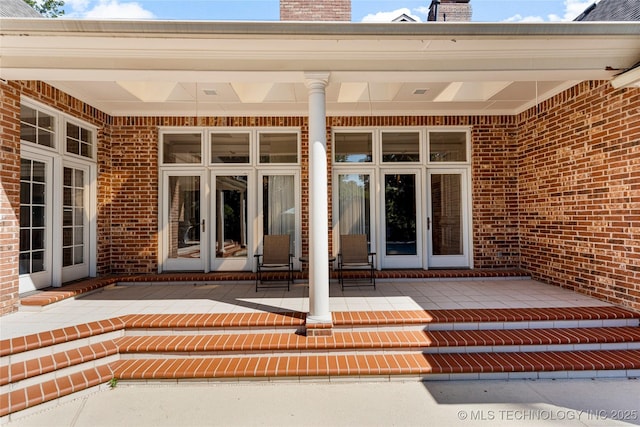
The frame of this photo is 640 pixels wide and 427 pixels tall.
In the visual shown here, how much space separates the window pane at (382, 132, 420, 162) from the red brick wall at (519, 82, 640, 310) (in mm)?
1786

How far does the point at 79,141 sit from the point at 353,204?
4.47 metres

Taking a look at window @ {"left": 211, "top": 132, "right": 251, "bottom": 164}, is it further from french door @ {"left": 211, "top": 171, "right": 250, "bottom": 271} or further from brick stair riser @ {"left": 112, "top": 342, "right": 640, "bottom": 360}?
brick stair riser @ {"left": 112, "top": 342, "right": 640, "bottom": 360}

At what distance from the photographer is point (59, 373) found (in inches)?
113

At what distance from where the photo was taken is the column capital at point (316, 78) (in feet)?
11.2

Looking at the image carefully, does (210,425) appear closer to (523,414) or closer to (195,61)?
(523,414)

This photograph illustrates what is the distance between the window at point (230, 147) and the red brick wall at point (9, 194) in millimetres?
2631

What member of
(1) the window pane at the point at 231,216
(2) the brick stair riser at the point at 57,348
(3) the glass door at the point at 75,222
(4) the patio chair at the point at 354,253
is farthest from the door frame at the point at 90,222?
(4) the patio chair at the point at 354,253

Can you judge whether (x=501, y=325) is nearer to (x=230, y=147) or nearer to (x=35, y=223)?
(x=230, y=147)

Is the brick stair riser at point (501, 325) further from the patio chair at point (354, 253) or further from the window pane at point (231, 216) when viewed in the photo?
the window pane at point (231, 216)

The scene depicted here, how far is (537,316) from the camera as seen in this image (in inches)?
143

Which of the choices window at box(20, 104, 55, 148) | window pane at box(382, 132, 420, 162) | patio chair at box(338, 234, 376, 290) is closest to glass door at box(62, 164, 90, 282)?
window at box(20, 104, 55, 148)

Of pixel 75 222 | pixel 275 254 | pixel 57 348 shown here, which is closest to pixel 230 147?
pixel 275 254

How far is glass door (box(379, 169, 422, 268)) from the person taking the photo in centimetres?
A: 605

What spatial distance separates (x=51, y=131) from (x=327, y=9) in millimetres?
4688
